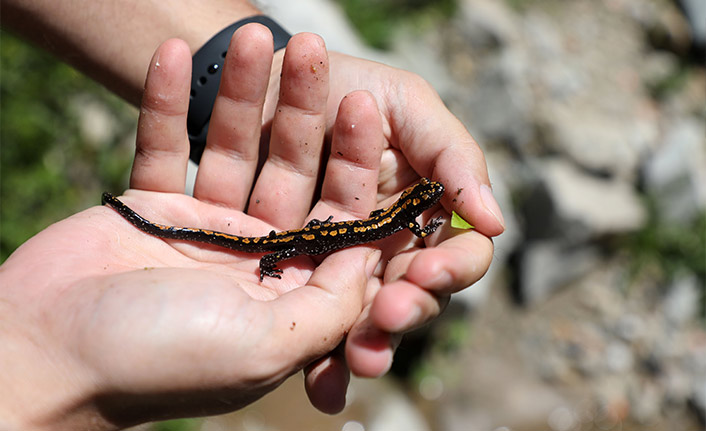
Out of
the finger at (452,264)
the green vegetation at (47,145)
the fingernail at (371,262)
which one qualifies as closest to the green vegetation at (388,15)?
the green vegetation at (47,145)

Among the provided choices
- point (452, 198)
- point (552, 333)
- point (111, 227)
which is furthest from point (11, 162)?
point (552, 333)

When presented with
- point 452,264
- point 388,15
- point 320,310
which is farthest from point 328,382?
point 388,15

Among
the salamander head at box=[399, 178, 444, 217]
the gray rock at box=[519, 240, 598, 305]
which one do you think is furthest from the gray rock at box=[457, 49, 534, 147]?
the salamander head at box=[399, 178, 444, 217]

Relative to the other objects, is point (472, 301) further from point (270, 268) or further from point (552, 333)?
point (270, 268)

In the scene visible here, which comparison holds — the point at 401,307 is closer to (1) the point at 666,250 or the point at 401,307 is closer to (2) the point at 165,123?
(2) the point at 165,123

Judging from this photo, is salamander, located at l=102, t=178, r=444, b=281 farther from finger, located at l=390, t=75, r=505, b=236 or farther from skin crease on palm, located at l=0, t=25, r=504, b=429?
finger, located at l=390, t=75, r=505, b=236

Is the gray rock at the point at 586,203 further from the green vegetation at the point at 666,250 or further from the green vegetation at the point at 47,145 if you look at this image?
the green vegetation at the point at 47,145
